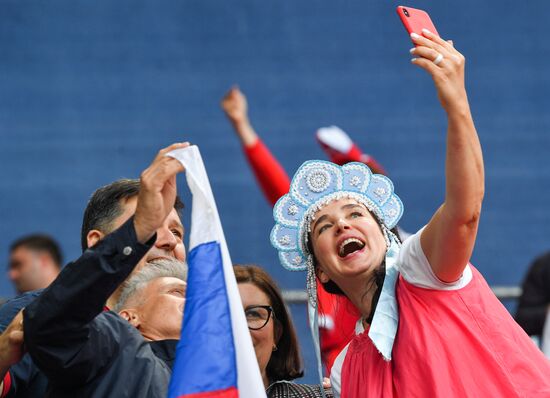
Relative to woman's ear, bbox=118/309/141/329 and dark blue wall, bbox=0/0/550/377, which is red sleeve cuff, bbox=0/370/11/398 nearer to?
woman's ear, bbox=118/309/141/329

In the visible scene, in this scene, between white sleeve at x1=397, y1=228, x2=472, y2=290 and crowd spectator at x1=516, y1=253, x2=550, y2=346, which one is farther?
crowd spectator at x1=516, y1=253, x2=550, y2=346

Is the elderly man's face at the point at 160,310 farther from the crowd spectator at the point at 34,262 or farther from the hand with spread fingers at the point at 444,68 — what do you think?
the crowd spectator at the point at 34,262

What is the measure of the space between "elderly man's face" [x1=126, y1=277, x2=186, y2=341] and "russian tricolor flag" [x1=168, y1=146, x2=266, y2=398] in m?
0.41

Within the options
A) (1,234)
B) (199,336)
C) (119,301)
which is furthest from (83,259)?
(1,234)

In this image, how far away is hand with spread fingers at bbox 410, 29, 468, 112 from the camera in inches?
105

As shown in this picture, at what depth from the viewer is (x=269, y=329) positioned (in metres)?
3.55

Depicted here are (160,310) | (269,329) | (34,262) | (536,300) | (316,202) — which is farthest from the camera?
(34,262)

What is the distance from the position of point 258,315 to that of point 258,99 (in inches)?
99.0

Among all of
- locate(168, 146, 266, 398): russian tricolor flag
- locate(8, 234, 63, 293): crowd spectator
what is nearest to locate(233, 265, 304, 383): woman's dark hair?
locate(168, 146, 266, 398): russian tricolor flag

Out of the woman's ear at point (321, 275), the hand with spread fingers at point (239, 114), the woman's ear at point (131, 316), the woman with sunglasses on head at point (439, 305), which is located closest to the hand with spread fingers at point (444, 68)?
the woman with sunglasses on head at point (439, 305)

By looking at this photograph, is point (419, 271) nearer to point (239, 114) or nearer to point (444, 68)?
point (444, 68)

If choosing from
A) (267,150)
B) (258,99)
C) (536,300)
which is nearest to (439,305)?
(536,300)

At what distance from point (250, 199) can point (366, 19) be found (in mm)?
1074

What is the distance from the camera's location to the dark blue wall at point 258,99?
5828 mm
